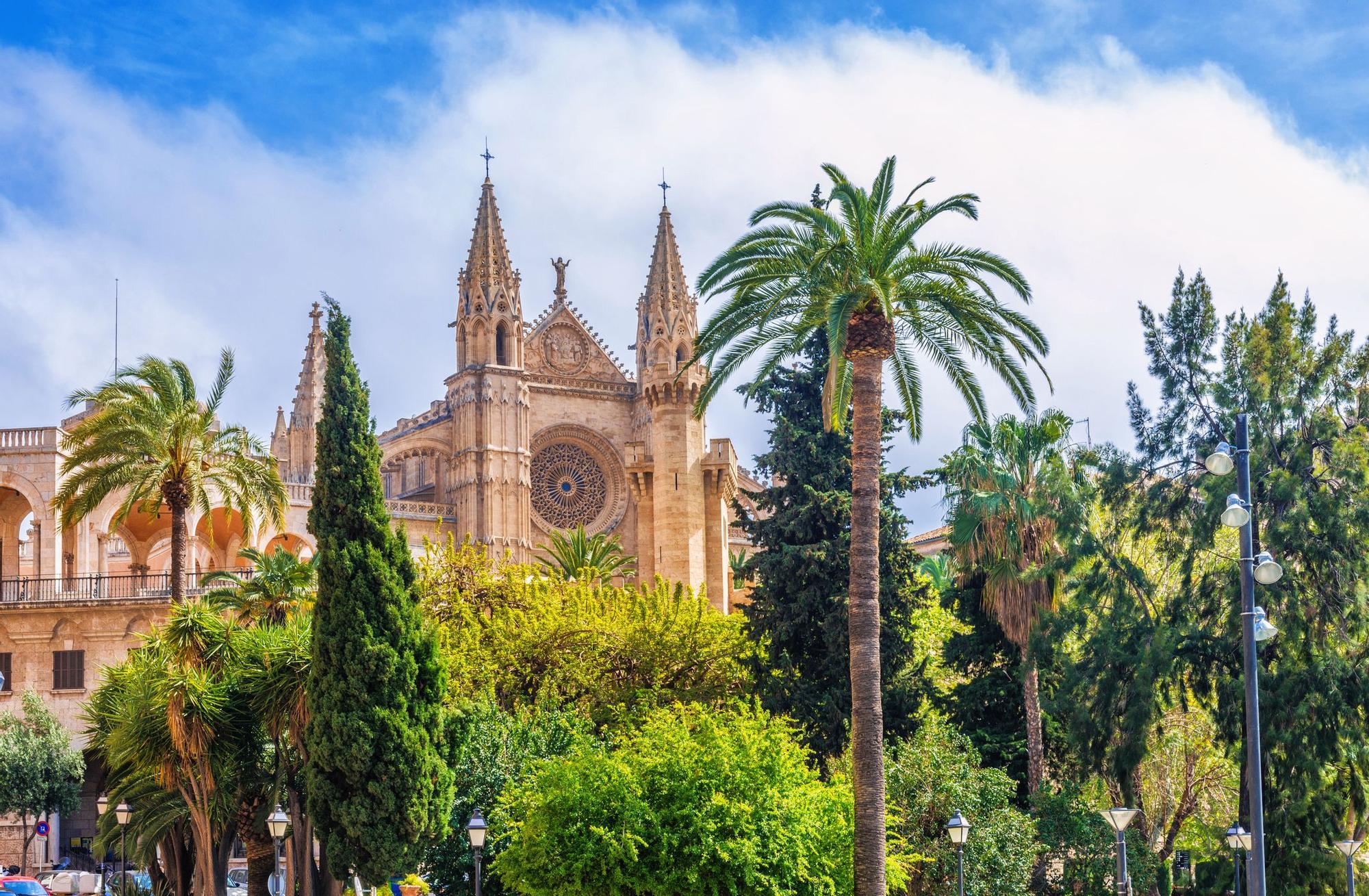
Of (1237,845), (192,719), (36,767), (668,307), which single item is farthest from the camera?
(668,307)

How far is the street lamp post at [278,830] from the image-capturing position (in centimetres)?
2487

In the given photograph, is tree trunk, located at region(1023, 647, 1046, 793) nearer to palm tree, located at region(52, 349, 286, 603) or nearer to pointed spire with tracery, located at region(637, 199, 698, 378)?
palm tree, located at region(52, 349, 286, 603)

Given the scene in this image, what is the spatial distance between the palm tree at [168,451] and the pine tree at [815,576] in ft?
30.7

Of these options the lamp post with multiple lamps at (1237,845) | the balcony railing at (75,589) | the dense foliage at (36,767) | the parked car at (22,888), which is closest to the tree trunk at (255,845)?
the parked car at (22,888)

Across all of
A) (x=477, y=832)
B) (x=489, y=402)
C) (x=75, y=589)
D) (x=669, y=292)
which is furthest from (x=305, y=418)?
(x=477, y=832)

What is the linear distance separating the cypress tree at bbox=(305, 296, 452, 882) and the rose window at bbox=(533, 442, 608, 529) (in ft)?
139

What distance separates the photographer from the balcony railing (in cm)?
4122

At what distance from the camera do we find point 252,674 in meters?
26.9

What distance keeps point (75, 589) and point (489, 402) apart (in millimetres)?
25396

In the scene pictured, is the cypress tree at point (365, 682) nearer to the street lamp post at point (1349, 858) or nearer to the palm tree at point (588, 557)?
the street lamp post at point (1349, 858)

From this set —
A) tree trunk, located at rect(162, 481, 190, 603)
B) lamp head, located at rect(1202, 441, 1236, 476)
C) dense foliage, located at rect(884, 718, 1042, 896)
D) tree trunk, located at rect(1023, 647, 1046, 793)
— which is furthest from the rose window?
lamp head, located at rect(1202, 441, 1236, 476)

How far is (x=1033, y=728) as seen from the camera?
31.9m

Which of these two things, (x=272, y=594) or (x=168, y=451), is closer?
(x=168, y=451)

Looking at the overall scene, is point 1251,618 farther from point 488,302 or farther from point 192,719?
point 488,302
